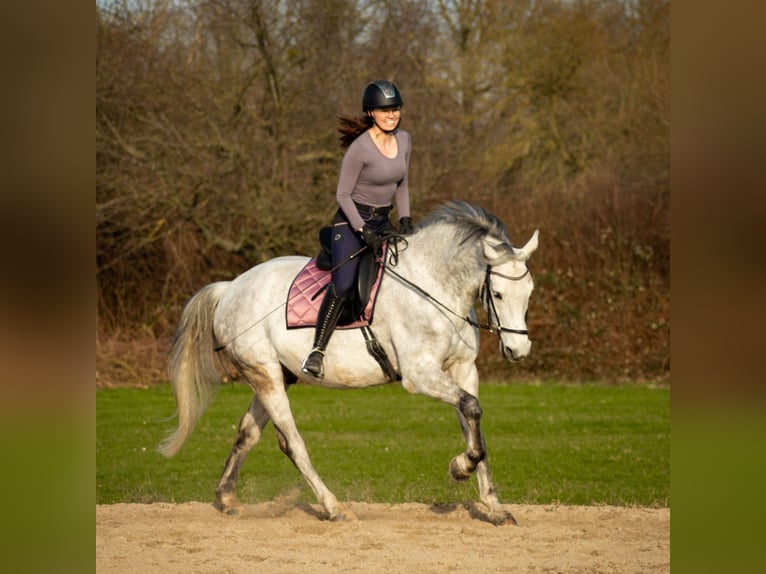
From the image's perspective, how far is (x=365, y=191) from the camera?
7609mm

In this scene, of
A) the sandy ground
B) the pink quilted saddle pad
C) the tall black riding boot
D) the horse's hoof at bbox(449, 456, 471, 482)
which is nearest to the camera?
the sandy ground

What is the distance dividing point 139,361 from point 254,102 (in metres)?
5.41

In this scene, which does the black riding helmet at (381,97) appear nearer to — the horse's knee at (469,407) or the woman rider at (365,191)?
the woman rider at (365,191)

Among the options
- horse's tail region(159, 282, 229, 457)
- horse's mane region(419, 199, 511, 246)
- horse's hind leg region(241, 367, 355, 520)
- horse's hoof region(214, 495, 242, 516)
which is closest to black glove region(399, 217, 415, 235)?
horse's mane region(419, 199, 511, 246)

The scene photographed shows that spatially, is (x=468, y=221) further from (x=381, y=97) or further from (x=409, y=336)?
(x=381, y=97)

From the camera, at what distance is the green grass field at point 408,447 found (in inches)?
398

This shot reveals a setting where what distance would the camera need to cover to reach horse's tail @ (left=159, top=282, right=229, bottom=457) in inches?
341

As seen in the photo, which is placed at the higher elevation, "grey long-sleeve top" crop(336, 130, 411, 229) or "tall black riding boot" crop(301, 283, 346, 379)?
"grey long-sleeve top" crop(336, 130, 411, 229)

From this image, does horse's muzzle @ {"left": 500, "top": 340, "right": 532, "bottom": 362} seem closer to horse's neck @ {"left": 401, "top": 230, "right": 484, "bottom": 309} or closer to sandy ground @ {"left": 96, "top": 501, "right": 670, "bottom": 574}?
horse's neck @ {"left": 401, "top": 230, "right": 484, "bottom": 309}

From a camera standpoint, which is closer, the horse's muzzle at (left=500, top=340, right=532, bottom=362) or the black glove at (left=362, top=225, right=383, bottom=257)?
the horse's muzzle at (left=500, top=340, right=532, bottom=362)

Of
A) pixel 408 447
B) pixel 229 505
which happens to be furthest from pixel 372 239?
pixel 408 447

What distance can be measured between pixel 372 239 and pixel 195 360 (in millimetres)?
2261

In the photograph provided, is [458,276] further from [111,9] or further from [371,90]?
A: [111,9]

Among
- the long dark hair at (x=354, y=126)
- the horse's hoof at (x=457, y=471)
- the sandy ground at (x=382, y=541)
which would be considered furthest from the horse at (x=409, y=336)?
the long dark hair at (x=354, y=126)
